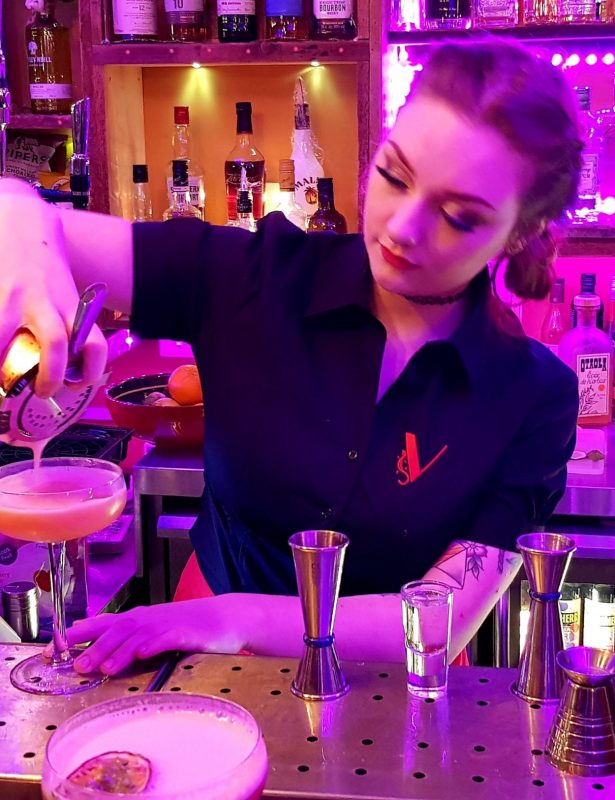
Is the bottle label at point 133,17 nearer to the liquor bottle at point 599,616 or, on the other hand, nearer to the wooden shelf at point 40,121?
the wooden shelf at point 40,121

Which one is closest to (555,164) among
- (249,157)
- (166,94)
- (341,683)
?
(341,683)

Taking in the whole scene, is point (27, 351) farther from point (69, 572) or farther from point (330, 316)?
point (69, 572)

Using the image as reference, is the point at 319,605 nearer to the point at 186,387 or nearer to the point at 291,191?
the point at 186,387

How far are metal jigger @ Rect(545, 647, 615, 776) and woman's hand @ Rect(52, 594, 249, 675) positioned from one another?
16.0 inches

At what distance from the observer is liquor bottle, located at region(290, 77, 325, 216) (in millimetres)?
2830

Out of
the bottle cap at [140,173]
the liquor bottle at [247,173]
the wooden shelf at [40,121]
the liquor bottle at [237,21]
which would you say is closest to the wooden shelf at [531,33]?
the liquor bottle at [237,21]

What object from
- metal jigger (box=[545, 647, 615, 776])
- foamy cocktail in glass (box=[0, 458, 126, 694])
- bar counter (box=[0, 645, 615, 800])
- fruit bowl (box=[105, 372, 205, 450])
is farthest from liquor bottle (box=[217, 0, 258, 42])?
metal jigger (box=[545, 647, 615, 776])

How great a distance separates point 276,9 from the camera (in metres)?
2.68

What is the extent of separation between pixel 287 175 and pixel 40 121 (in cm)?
68

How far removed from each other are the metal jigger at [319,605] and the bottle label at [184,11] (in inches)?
80.6

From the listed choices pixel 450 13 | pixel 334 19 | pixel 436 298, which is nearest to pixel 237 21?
pixel 334 19

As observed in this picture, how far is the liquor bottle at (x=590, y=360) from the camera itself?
2490 mm

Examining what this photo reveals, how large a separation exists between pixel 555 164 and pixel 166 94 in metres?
1.89

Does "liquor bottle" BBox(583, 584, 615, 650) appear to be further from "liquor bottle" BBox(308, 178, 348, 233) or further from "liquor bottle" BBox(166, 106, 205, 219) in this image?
"liquor bottle" BBox(166, 106, 205, 219)
